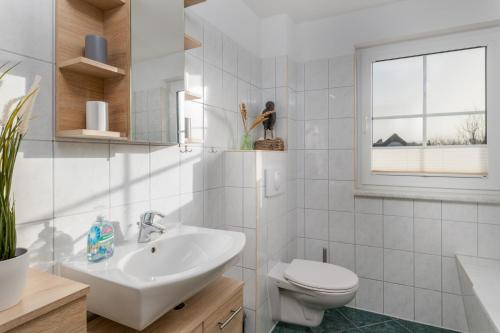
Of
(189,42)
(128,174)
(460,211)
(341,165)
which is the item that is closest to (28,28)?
(128,174)

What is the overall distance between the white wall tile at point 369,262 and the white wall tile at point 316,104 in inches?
44.7

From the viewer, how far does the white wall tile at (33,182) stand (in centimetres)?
90

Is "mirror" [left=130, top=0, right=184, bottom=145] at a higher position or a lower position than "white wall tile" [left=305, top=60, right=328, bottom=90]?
lower

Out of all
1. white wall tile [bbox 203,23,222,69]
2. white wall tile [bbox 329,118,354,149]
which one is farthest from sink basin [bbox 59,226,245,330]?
white wall tile [bbox 329,118,354,149]

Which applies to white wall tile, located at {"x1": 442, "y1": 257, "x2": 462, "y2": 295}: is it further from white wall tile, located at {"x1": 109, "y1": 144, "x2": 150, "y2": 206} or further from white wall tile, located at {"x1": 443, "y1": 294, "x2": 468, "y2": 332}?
white wall tile, located at {"x1": 109, "y1": 144, "x2": 150, "y2": 206}

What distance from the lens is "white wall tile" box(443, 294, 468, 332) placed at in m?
2.01

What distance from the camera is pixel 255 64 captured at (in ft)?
7.66

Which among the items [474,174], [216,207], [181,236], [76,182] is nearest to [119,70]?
[76,182]

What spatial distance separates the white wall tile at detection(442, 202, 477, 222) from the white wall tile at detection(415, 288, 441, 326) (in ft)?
1.86

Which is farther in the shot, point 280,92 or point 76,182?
point 280,92

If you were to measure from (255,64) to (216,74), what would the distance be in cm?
59

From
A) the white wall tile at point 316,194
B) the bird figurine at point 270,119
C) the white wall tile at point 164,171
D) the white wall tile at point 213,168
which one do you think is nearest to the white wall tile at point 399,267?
the white wall tile at point 316,194

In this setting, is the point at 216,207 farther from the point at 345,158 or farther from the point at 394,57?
the point at 394,57

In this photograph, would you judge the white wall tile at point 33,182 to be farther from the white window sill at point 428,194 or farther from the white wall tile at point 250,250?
the white window sill at point 428,194
